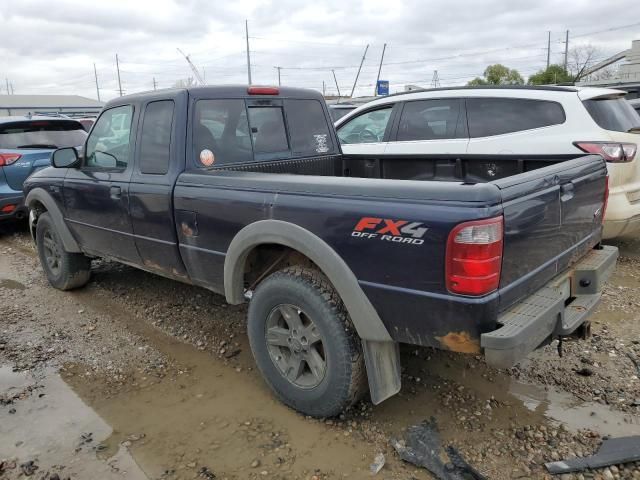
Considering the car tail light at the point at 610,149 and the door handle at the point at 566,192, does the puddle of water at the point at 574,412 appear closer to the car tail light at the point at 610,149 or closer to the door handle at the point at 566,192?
the door handle at the point at 566,192

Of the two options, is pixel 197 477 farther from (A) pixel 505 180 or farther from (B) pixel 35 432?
(A) pixel 505 180

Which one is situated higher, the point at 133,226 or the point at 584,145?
the point at 584,145

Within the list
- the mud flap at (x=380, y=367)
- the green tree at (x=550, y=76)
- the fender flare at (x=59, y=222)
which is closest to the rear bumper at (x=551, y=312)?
the mud flap at (x=380, y=367)

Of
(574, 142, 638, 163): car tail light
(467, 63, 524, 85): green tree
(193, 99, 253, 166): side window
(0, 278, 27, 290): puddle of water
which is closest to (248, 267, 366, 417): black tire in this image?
(193, 99, 253, 166): side window

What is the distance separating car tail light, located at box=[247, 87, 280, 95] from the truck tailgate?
7.10 ft

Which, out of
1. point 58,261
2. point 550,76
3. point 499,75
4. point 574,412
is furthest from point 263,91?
point 499,75

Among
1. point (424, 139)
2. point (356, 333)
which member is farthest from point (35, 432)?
point (424, 139)

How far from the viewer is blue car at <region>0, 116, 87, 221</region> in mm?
7355

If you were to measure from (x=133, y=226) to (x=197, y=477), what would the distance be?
201 cm

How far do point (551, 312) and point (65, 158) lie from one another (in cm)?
408

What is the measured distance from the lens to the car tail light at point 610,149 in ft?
16.3

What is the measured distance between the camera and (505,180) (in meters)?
2.34

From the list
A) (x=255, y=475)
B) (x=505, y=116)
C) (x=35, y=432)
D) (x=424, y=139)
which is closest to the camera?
(x=255, y=475)

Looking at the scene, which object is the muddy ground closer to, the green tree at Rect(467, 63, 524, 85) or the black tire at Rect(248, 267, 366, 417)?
the black tire at Rect(248, 267, 366, 417)
